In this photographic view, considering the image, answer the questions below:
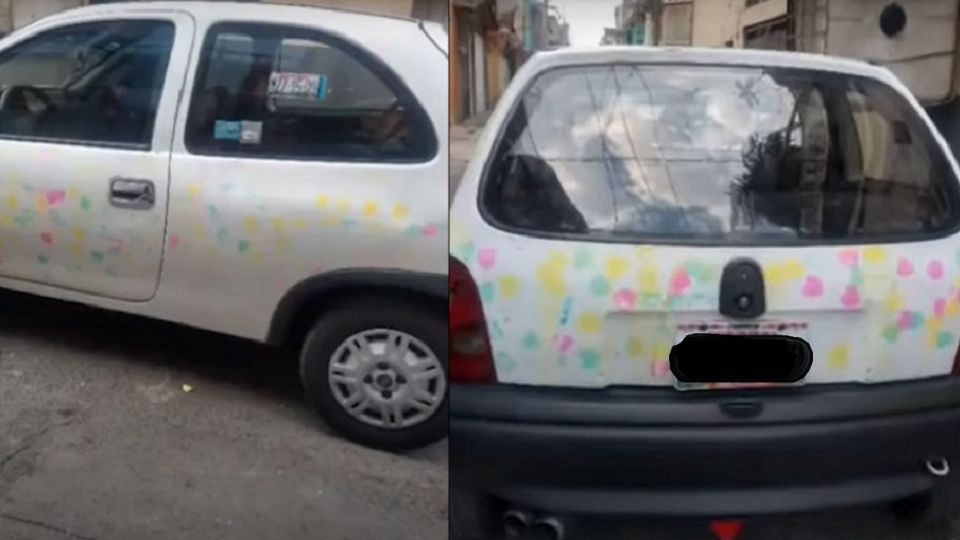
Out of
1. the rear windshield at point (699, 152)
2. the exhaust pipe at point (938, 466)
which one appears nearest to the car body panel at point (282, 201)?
the rear windshield at point (699, 152)

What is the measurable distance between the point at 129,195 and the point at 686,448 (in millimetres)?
943

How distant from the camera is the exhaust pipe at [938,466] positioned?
1579mm

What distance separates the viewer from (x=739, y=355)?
1467 millimetres

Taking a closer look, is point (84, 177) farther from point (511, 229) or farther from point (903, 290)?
point (903, 290)

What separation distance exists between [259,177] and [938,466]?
3.83ft

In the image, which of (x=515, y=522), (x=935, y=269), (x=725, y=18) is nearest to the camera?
(x=725, y=18)

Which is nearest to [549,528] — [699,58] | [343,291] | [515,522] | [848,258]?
[515,522]

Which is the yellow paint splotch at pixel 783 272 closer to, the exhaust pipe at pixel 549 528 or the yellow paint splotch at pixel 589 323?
the yellow paint splotch at pixel 589 323

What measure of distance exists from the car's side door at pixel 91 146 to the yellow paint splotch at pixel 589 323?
67 centimetres

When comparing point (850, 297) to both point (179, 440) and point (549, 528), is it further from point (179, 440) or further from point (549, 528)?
point (179, 440)

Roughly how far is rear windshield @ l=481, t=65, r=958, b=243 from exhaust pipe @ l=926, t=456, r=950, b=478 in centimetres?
37

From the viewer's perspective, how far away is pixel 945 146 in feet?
4.87

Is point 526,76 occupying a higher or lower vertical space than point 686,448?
higher

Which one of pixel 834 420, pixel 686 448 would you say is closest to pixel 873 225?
pixel 834 420
